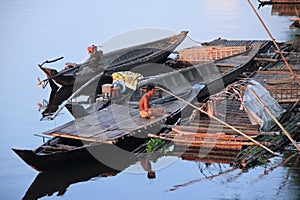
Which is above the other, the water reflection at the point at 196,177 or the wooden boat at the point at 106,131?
the wooden boat at the point at 106,131

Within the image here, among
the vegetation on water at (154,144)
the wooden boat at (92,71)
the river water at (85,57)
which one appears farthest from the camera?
the wooden boat at (92,71)

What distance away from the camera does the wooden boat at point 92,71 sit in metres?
15.5

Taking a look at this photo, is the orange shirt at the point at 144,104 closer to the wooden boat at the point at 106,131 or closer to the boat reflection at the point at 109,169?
the wooden boat at the point at 106,131

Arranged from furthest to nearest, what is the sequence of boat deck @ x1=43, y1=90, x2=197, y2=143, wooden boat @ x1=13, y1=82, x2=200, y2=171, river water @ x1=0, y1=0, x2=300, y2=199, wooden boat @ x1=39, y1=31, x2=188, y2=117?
wooden boat @ x1=39, y1=31, x2=188, y2=117 → boat deck @ x1=43, y1=90, x2=197, y2=143 → wooden boat @ x1=13, y1=82, x2=200, y2=171 → river water @ x1=0, y1=0, x2=300, y2=199

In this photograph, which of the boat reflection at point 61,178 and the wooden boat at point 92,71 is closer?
the boat reflection at point 61,178

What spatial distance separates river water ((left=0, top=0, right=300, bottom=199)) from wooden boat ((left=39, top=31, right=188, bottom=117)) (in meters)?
0.58

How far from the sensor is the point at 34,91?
1653 centimetres

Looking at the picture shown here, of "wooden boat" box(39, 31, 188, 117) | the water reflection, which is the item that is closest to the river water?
the water reflection

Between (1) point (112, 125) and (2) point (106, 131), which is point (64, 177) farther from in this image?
(1) point (112, 125)

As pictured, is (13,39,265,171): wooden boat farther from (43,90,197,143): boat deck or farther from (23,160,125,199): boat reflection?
(23,160,125,199): boat reflection

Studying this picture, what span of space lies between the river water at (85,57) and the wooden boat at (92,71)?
575 millimetres

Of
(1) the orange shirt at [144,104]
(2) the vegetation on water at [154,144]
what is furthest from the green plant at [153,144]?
(1) the orange shirt at [144,104]

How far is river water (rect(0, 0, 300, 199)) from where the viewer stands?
10242 millimetres

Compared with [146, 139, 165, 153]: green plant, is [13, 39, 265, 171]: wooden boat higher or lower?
higher
